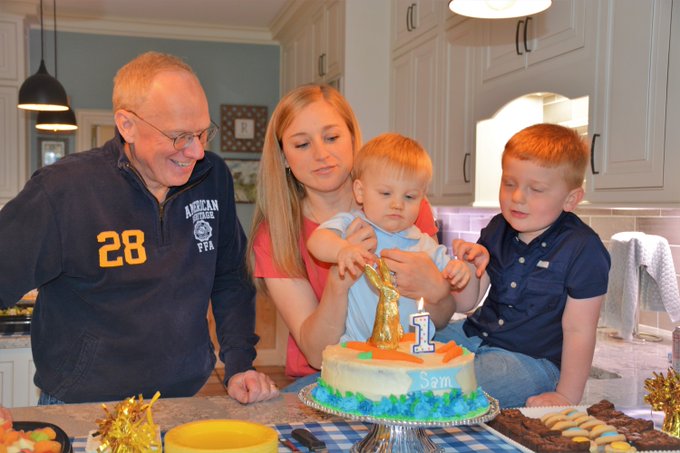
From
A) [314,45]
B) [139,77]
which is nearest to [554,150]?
[139,77]

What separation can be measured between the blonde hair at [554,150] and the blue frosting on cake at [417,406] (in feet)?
2.54

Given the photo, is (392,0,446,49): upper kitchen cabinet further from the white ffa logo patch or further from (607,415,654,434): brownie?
(607,415,654,434): brownie

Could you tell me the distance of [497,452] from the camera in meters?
1.21

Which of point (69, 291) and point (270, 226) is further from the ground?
point (270, 226)

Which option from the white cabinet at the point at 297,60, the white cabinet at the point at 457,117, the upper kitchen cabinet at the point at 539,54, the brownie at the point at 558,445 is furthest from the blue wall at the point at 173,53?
the brownie at the point at 558,445

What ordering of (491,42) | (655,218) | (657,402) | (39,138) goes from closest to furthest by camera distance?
(657,402) → (655,218) → (491,42) → (39,138)

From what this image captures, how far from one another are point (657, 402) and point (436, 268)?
56cm

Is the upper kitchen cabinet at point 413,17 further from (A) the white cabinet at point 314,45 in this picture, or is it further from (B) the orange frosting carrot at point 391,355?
(B) the orange frosting carrot at point 391,355

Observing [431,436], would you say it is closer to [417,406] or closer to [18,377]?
[417,406]

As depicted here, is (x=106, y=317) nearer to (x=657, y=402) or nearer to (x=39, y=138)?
(x=657, y=402)

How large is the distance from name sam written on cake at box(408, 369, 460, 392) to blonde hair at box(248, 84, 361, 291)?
77 cm

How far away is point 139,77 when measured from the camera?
5.41 feet

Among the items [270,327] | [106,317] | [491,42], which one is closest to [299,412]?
[106,317]

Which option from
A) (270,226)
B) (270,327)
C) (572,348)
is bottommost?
(270,327)
